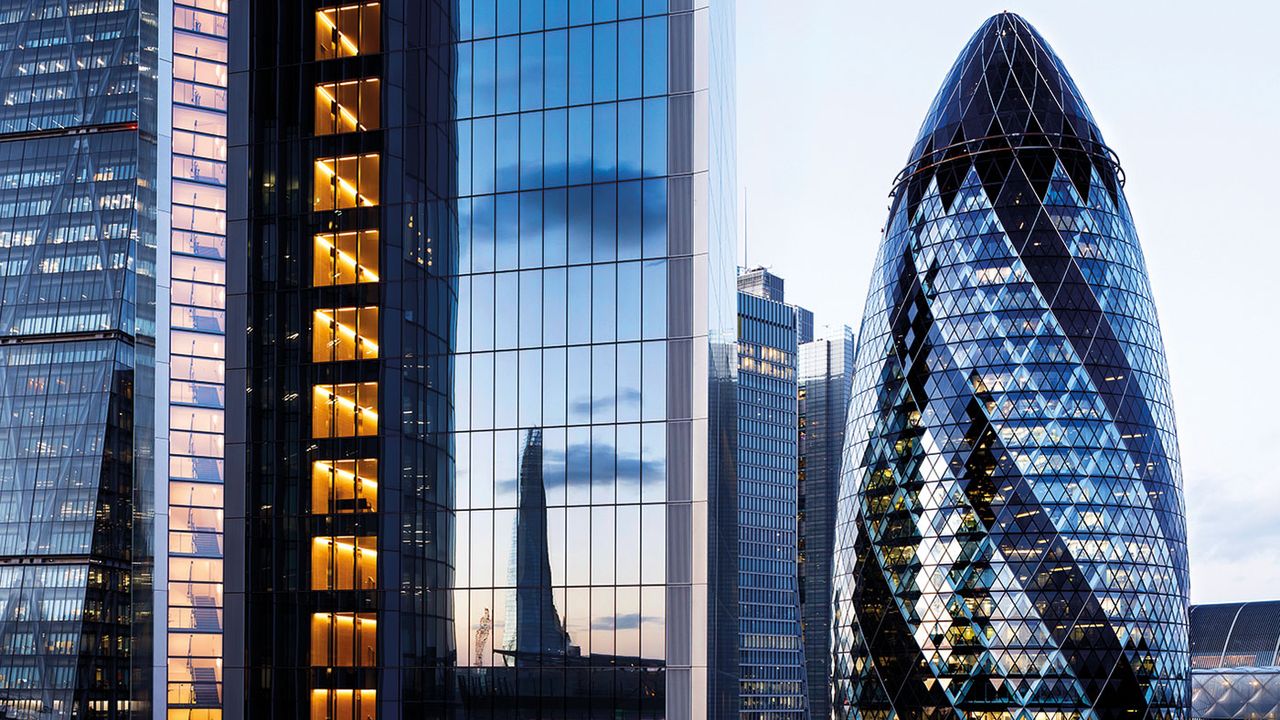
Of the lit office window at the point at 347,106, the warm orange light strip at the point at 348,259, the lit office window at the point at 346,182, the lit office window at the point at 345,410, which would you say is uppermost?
the lit office window at the point at 347,106

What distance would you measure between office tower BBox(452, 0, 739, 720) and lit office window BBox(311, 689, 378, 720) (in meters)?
2.97

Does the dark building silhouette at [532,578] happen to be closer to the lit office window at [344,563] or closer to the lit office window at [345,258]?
the lit office window at [344,563]

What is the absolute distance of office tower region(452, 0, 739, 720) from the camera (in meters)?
37.8

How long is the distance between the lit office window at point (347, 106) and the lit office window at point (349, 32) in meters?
1.12

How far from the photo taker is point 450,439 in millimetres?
40906

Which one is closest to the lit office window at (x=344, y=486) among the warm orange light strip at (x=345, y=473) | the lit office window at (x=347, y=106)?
the warm orange light strip at (x=345, y=473)

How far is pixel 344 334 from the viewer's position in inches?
1652

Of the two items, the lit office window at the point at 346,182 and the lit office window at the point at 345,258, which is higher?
the lit office window at the point at 346,182

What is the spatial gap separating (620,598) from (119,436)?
225 ft

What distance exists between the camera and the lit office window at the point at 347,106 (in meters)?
42.8

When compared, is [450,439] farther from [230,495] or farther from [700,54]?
[700,54]

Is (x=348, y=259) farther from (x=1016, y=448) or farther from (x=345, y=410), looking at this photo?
(x=1016, y=448)

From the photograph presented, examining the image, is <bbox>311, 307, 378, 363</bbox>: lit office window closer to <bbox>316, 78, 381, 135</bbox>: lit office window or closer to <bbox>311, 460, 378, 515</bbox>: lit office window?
<bbox>311, 460, 378, 515</bbox>: lit office window

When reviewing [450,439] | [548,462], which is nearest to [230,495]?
[450,439]
